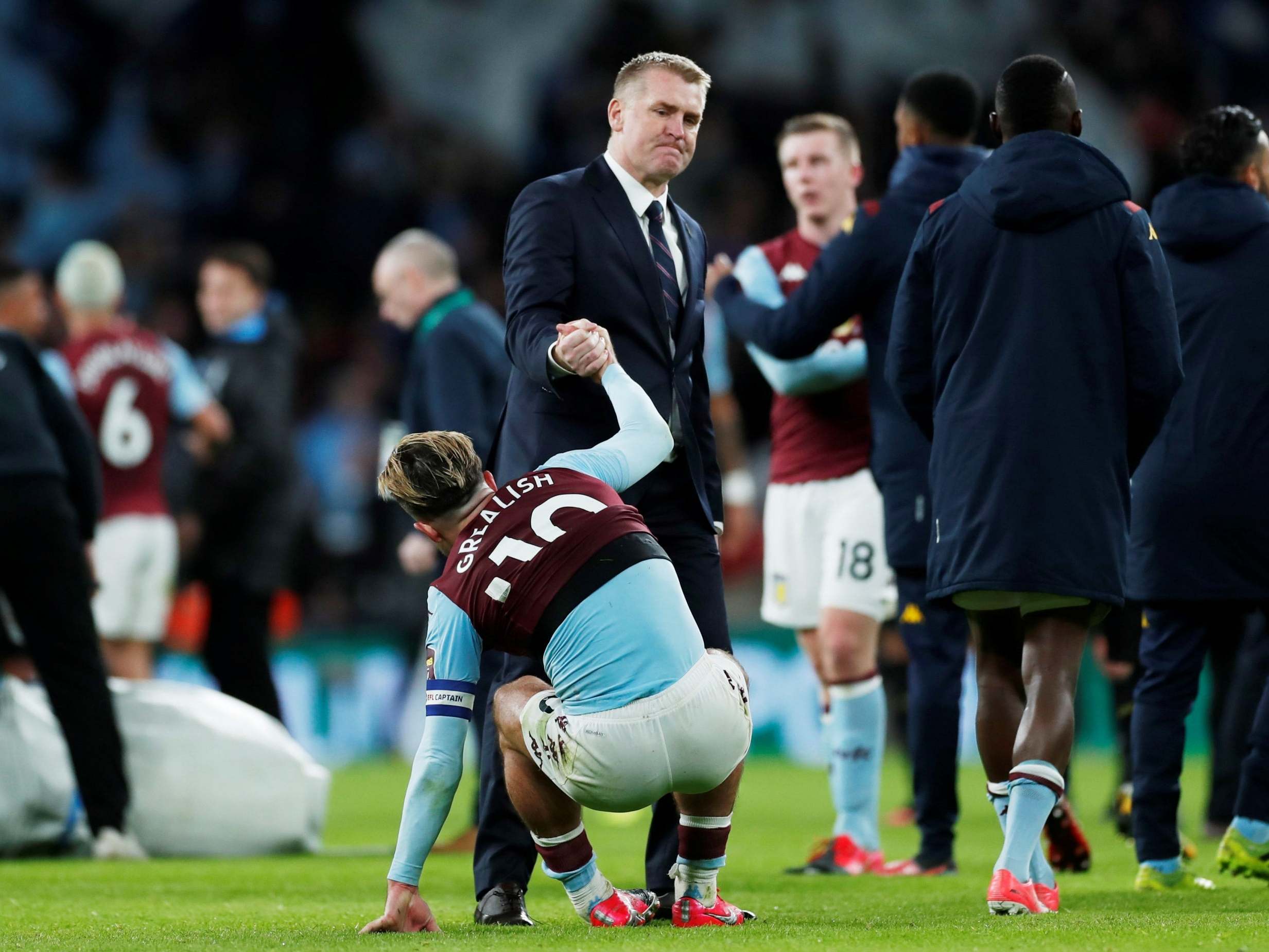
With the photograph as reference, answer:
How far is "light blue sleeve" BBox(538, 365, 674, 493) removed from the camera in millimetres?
4012

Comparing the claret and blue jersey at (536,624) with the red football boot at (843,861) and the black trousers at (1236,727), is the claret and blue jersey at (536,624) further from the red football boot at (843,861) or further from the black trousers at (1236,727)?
the black trousers at (1236,727)

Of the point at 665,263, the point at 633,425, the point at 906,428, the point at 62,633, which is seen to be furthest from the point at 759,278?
the point at 62,633

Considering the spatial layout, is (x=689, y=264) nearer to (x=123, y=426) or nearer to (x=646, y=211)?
(x=646, y=211)

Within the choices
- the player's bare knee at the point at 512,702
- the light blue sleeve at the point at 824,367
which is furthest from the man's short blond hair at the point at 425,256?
the player's bare knee at the point at 512,702

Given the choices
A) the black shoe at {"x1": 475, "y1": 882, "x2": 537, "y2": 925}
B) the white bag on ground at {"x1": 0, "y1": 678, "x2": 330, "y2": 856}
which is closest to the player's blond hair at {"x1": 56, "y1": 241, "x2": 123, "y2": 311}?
the white bag on ground at {"x1": 0, "y1": 678, "x2": 330, "y2": 856}

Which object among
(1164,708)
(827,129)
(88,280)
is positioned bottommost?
(1164,708)

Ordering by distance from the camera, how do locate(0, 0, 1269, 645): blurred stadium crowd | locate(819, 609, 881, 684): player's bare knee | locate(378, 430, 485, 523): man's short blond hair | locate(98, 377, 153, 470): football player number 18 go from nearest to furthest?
locate(378, 430, 485, 523): man's short blond hair < locate(819, 609, 881, 684): player's bare knee < locate(98, 377, 153, 470): football player number 18 < locate(0, 0, 1269, 645): blurred stadium crowd

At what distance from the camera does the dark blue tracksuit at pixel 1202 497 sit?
16.1 ft

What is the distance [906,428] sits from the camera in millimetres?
5629

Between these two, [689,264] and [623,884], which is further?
[623,884]

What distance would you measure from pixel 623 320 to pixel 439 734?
1180mm

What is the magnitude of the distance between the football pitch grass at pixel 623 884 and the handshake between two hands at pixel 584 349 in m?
1.23

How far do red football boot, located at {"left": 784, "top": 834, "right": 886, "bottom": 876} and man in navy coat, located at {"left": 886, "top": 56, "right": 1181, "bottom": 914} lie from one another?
1.53 metres

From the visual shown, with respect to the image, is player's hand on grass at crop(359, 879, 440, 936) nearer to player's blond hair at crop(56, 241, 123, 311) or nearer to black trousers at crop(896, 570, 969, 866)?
black trousers at crop(896, 570, 969, 866)
